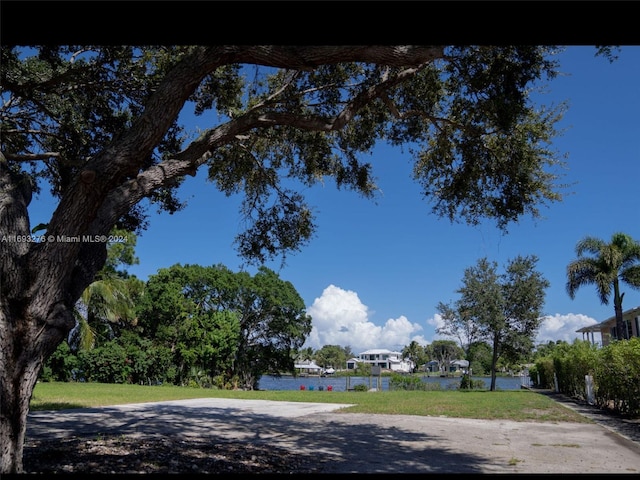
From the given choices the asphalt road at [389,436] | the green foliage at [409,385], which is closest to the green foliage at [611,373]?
the asphalt road at [389,436]

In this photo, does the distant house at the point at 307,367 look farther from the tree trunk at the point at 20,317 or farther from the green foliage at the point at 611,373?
the tree trunk at the point at 20,317

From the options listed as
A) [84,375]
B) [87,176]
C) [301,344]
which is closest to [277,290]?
[301,344]

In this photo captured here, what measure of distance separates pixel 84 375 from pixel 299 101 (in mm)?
21409

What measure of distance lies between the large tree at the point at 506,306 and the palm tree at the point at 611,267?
2.85 m

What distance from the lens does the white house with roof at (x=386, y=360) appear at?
110375 millimetres

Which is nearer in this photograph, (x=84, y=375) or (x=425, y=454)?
(x=425, y=454)

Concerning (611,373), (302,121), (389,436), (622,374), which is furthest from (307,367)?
(302,121)

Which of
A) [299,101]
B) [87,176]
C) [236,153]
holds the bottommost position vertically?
[87,176]

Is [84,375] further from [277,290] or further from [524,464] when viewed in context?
[524,464]

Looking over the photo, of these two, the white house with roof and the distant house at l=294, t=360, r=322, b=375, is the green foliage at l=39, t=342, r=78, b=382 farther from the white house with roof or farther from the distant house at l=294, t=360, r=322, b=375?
the white house with roof

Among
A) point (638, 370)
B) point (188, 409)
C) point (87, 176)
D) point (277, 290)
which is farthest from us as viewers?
point (277, 290)

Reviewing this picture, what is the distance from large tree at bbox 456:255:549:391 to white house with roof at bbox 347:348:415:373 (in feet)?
264

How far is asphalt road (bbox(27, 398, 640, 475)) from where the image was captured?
21.6ft

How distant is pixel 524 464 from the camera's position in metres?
6.48
